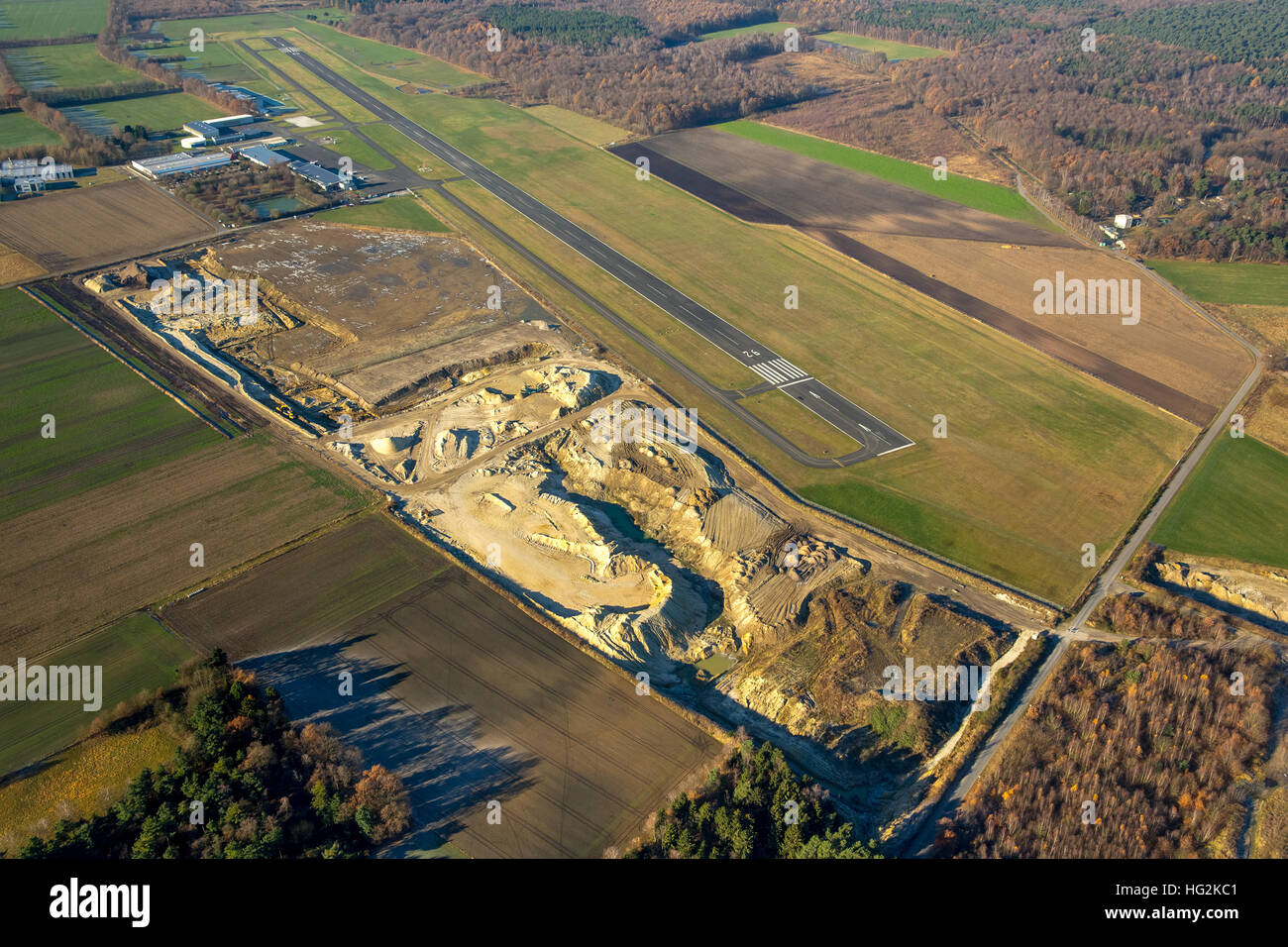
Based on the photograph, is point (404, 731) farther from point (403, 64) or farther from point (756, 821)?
point (403, 64)

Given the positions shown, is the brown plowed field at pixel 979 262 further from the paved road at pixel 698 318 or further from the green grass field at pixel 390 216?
the green grass field at pixel 390 216

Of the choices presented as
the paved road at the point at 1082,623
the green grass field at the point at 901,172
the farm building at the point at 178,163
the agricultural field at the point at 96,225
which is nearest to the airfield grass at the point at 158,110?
the farm building at the point at 178,163

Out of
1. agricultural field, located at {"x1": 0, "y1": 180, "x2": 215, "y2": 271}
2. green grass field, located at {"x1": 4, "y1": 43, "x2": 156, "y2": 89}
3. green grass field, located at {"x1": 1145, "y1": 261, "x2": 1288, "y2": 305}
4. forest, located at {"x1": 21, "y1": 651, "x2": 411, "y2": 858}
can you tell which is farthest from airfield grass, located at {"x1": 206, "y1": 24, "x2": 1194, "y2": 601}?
green grass field, located at {"x1": 4, "y1": 43, "x2": 156, "y2": 89}

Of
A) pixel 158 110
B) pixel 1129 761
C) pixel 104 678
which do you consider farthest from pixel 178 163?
pixel 1129 761

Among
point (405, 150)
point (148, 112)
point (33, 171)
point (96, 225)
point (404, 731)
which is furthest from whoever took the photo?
point (148, 112)

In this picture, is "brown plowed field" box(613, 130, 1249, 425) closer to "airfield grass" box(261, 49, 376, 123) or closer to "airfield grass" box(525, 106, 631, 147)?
"airfield grass" box(525, 106, 631, 147)

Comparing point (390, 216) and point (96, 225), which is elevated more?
point (390, 216)
